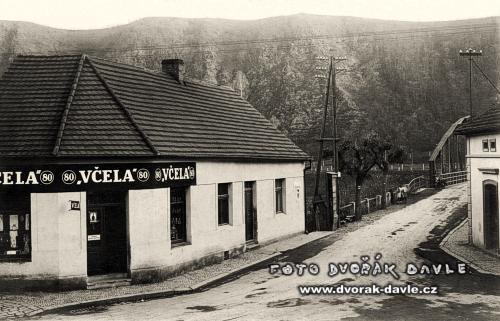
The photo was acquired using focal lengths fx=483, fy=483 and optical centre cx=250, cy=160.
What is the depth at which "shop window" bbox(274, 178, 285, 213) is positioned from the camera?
20547 millimetres

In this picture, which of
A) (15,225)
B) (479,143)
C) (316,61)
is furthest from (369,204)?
(316,61)

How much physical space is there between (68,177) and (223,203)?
19.4 ft

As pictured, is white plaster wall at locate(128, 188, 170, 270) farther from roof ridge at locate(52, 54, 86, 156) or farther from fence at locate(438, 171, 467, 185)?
fence at locate(438, 171, 467, 185)

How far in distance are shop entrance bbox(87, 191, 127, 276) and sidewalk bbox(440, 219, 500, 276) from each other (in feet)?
33.1

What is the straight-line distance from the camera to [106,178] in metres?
12.4

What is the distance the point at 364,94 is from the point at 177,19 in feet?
195

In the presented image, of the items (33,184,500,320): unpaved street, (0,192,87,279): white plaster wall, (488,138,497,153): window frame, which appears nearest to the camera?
(33,184,500,320): unpaved street

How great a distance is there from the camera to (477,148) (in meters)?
17.5

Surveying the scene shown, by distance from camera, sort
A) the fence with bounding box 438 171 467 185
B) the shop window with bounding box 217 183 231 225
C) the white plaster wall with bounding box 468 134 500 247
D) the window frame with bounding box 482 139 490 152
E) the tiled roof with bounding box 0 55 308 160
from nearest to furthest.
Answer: the tiled roof with bounding box 0 55 308 160
the shop window with bounding box 217 183 231 225
the window frame with bounding box 482 139 490 152
the white plaster wall with bounding box 468 134 500 247
the fence with bounding box 438 171 467 185

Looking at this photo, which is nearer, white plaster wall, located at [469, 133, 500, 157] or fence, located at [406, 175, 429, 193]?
white plaster wall, located at [469, 133, 500, 157]

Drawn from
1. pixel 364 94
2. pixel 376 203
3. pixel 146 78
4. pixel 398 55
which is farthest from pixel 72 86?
pixel 398 55

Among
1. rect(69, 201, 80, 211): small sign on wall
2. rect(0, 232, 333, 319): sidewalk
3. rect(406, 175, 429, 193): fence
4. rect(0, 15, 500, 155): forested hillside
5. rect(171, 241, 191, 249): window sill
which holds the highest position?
rect(0, 15, 500, 155): forested hillside

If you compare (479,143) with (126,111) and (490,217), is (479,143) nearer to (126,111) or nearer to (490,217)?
(490,217)

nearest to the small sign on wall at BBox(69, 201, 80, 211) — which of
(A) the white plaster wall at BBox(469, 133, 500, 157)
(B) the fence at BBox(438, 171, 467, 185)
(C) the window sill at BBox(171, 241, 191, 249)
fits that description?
(C) the window sill at BBox(171, 241, 191, 249)
